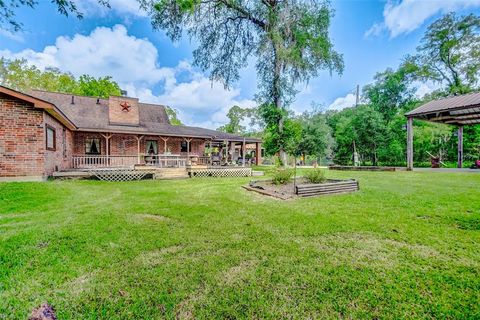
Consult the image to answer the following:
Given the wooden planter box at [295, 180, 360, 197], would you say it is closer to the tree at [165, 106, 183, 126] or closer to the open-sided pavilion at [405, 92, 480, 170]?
the open-sided pavilion at [405, 92, 480, 170]

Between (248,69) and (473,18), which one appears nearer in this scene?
(248,69)

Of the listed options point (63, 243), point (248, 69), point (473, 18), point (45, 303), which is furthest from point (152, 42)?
point (473, 18)

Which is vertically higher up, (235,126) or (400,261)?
(235,126)

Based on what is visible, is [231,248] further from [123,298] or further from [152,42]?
[152,42]

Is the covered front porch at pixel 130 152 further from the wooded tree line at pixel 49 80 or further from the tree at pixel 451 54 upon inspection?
the tree at pixel 451 54

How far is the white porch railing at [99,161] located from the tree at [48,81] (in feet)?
63.8

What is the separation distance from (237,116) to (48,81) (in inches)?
1200

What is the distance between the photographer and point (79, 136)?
1559cm

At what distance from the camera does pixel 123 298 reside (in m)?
2.07

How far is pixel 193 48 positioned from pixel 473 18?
2488 cm

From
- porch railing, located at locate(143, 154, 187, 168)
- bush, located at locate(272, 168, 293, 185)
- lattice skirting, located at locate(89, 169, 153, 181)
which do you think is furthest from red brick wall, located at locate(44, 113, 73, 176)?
bush, located at locate(272, 168, 293, 185)

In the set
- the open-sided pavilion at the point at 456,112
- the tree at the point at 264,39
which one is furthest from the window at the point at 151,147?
the open-sided pavilion at the point at 456,112

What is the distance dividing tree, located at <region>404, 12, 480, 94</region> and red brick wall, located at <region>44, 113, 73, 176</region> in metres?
31.2

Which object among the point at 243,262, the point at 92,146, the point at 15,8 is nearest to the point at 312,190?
the point at 243,262
